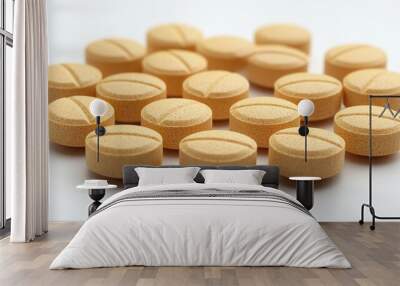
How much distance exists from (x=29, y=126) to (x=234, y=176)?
185cm

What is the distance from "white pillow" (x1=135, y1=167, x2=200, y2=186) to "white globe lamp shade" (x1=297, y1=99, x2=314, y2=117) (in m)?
1.19

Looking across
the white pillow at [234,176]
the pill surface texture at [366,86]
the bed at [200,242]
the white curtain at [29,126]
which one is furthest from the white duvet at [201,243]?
the pill surface texture at [366,86]

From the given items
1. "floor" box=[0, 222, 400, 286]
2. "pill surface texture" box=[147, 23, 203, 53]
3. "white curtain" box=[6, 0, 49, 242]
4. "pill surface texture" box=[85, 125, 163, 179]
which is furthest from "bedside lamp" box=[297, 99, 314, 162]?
"white curtain" box=[6, 0, 49, 242]

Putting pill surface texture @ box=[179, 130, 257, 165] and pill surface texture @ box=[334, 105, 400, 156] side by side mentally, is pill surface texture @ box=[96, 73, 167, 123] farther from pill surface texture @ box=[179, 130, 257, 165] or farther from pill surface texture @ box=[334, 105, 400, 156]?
pill surface texture @ box=[334, 105, 400, 156]

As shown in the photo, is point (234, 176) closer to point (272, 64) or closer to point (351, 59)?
point (272, 64)

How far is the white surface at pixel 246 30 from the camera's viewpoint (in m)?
6.26

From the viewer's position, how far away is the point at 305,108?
20.1 feet

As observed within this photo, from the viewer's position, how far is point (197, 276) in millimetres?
3805

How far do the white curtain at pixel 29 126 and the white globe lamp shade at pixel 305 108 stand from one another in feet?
7.87

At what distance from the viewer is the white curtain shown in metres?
5.23

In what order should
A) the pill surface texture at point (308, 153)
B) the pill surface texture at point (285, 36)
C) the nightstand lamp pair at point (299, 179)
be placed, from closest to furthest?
the nightstand lamp pair at point (299, 179), the pill surface texture at point (308, 153), the pill surface texture at point (285, 36)

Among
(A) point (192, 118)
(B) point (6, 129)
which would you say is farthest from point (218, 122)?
(B) point (6, 129)

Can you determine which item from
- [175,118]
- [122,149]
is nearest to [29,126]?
[122,149]

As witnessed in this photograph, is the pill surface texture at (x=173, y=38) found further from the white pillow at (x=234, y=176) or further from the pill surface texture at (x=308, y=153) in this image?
the white pillow at (x=234, y=176)
